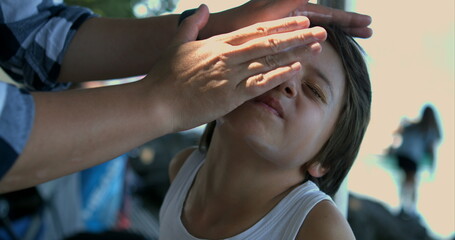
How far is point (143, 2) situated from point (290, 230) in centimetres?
188

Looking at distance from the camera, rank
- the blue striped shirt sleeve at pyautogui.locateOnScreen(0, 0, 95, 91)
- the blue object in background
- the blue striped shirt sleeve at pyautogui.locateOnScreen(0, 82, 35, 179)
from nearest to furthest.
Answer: the blue striped shirt sleeve at pyautogui.locateOnScreen(0, 82, 35, 179) → the blue striped shirt sleeve at pyautogui.locateOnScreen(0, 0, 95, 91) → the blue object in background

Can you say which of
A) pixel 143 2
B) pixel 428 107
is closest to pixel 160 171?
pixel 143 2

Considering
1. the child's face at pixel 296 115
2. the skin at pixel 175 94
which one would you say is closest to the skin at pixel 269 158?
the child's face at pixel 296 115

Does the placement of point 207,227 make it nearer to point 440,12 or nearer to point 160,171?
point 160,171

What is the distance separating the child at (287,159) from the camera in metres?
0.96

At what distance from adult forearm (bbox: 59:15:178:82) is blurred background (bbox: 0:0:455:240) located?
177 centimetres

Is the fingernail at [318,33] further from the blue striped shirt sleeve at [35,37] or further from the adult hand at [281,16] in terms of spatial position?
the blue striped shirt sleeve at [35,37]

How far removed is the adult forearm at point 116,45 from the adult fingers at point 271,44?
314mm

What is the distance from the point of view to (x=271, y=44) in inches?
30.3

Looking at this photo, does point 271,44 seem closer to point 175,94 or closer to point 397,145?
point 175,94

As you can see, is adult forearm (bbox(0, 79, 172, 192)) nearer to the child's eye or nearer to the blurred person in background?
the child's eye

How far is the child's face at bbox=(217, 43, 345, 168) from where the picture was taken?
3.15ft

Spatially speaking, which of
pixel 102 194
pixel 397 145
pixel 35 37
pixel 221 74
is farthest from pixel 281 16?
pixel 397 145

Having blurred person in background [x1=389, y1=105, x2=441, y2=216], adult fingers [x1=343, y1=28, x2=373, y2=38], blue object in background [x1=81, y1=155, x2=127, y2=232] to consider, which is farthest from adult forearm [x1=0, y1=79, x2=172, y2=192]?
blurred person in background [x1=389, y1=105, x2=441, y2=216]
